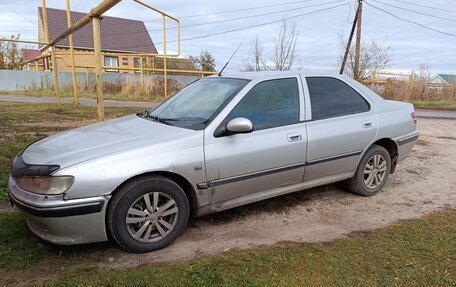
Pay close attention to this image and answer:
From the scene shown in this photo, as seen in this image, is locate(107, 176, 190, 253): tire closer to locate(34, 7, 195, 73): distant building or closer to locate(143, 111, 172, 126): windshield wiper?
locate(143, 111, 172, 126): windshield wiper

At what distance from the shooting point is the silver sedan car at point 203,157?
2982mm

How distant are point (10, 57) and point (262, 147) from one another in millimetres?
37918

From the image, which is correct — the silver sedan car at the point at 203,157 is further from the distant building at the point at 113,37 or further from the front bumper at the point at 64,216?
the distant building at the point at 113,37

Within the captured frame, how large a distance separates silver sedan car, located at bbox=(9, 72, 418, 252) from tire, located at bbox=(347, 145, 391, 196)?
0.01 meters

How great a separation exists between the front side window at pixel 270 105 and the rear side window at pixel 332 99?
26cm

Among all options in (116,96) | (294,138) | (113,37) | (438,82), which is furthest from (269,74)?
(113,37)

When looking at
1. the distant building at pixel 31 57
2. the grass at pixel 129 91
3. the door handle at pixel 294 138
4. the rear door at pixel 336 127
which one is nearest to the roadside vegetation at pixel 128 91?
the grass at pixel 129 91

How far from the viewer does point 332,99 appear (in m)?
4.45

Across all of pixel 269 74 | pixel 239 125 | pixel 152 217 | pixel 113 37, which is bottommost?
pixel 152 217

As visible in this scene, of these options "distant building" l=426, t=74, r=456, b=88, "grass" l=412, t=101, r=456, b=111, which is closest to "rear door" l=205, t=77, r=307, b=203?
"grass" l=412, t=101, r=456, b=111

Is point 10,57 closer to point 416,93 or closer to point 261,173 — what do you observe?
point 416,93

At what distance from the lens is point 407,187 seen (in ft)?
17.1

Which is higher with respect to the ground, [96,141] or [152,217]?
[96,141]

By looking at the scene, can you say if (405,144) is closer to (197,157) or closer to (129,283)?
→ (197,157)
